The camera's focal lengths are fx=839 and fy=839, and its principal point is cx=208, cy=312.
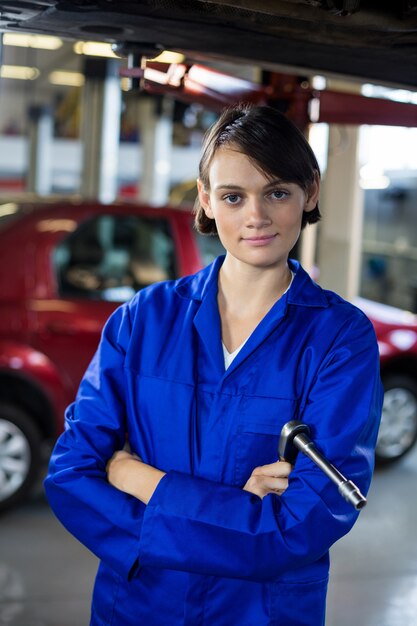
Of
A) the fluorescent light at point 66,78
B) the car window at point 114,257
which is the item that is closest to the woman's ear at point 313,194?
the car window at point 114,257

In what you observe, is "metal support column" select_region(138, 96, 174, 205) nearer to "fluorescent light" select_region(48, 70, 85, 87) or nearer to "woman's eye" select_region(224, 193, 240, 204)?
"fluorescent light" select_region(48, 70, 85, 87)

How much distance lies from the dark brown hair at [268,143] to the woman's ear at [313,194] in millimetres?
15

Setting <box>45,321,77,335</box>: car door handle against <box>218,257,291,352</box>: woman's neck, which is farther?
<box>45,321,77,335</box>: car door handle

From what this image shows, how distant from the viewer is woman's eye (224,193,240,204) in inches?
67.3

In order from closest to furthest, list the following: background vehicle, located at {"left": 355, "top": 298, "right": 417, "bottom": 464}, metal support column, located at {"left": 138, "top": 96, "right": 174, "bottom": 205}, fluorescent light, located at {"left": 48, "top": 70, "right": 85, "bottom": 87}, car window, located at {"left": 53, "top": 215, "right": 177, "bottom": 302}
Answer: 1. car window, located at {"left": 53, "top": 215, "right": 177, "bottom": 302}
2. background vehicle, located at {"left": 355, "top": 298, "right": 417, "bottom": 464}
3. metal support column, located at {"left": 138, "top": 96, "right": 174, "bottom": 205}
4. fluorescent light, located at {"left": 48, "top": 70, "right": 85, "bottom": 87}

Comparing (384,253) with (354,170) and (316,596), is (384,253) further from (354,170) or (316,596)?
(316,596)

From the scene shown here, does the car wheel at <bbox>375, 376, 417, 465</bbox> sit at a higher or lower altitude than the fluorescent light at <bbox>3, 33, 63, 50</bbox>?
lower

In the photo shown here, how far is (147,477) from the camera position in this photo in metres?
1.71

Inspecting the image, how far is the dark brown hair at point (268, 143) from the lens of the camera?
1.67m

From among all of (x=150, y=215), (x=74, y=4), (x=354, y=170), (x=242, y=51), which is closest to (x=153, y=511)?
(x=74, y=4)

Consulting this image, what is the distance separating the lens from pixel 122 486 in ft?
5.67

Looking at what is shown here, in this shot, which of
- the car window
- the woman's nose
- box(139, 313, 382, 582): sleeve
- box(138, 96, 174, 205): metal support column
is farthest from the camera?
box(138, 96, 174, 205): metal support column

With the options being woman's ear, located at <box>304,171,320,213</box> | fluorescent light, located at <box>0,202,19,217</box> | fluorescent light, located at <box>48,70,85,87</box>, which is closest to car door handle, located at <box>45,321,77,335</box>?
fluorescent light, located at <box>0,202,19,217</box>

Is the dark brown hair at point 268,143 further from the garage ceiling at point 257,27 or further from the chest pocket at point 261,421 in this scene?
the chest pocket at point 261,421
